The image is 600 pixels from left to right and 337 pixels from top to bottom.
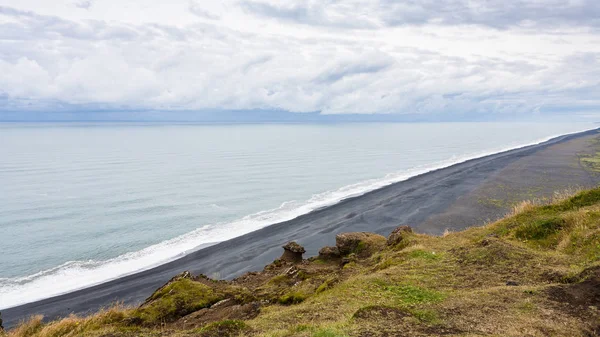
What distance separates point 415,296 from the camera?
13531 mm

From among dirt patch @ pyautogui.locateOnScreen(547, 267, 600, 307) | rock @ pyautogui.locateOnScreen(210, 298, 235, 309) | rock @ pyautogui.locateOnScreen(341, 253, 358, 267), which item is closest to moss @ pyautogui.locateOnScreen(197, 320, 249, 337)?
rock @ pyautogui.locateOnScreen(210, 298, 235, 309)

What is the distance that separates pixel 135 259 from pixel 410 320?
84.0ft

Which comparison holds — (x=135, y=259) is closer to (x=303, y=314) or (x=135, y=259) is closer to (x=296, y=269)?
(x=296, y=269)

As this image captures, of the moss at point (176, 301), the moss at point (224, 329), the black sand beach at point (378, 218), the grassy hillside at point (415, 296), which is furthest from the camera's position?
the black sand beach at point (378, 218)

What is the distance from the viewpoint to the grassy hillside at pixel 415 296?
429 inches

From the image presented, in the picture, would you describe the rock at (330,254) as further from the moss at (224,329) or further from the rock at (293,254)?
the moss at (224,329)

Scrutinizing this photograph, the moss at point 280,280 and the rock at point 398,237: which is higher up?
the rock at point 398,237

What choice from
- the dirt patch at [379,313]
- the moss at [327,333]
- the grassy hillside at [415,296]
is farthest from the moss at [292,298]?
the moss at [327,333]

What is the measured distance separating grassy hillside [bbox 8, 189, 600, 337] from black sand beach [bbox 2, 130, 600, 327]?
8851 millimetres

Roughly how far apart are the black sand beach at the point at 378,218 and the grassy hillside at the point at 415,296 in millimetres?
8851

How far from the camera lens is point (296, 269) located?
20.9 metres

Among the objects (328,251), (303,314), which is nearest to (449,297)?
(303,314)

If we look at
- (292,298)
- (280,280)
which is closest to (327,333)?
(292,298)

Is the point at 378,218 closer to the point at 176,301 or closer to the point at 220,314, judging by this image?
the point at 176,301
